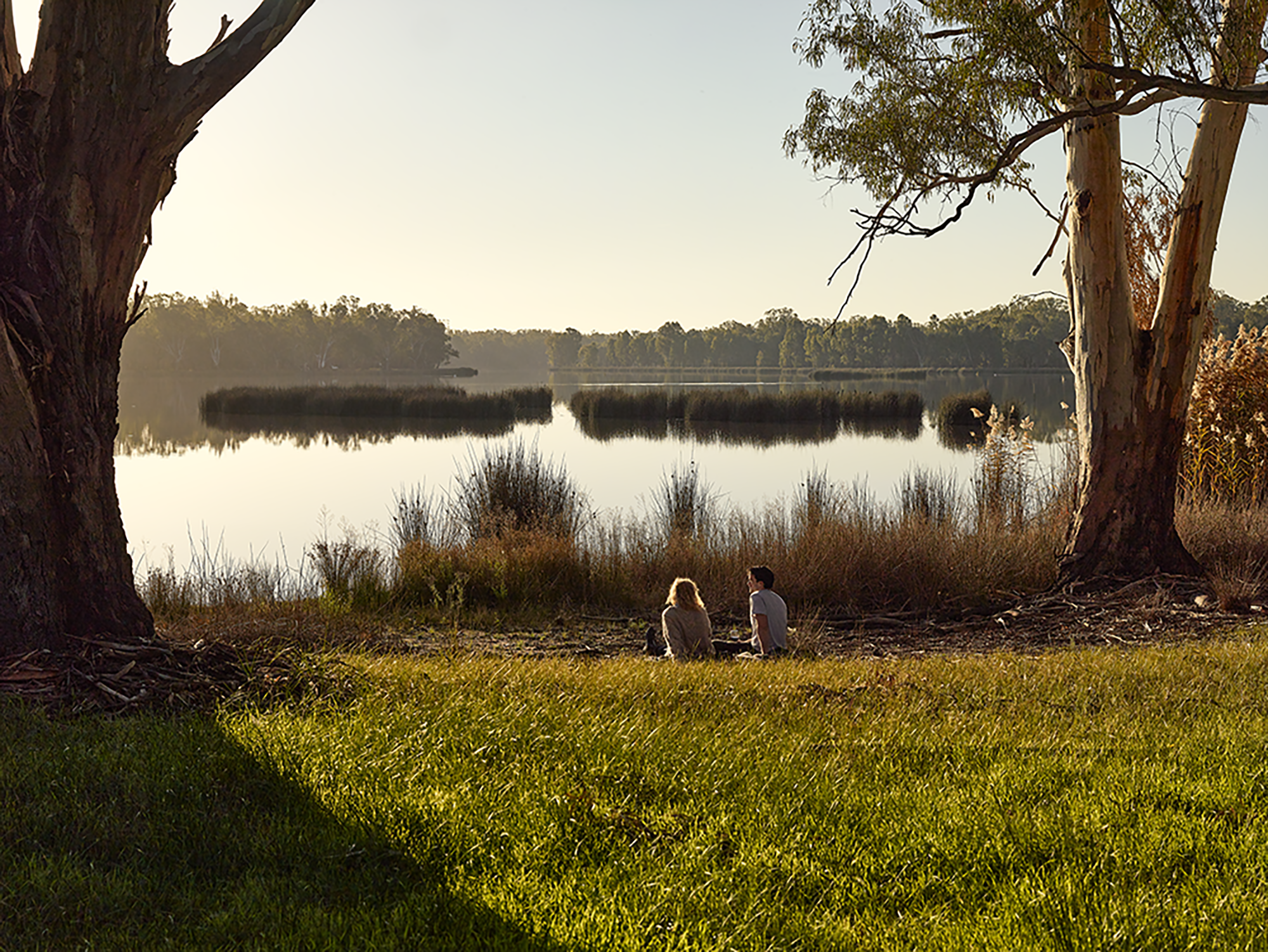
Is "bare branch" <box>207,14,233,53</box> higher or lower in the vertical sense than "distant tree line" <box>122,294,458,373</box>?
lower

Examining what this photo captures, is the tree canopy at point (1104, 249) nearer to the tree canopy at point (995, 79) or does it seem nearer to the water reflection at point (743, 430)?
the tree canopy at point (995, 79)

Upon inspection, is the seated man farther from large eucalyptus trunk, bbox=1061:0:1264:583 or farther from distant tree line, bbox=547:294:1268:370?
distant tree line, bbox=547:294:1268:370

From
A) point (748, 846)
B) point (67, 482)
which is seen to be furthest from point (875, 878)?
point (67, 482)

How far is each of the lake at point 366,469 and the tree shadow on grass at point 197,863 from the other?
29.9ft

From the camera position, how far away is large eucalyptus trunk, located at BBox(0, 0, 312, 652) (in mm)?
5273

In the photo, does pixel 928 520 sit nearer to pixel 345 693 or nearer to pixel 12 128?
pixel 345 693

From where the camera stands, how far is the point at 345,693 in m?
5.14

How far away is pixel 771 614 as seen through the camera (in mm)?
8016

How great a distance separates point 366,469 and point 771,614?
19298mm

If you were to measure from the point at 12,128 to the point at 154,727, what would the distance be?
336 cm

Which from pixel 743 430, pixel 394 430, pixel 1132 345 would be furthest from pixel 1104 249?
pixel 394 430

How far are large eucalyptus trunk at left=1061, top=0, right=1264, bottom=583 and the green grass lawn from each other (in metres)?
5.44

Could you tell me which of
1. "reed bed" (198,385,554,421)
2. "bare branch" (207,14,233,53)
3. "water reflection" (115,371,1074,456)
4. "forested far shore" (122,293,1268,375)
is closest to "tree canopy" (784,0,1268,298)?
"bare branch" (207,14,233,53)

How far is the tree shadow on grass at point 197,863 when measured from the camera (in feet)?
9.38
